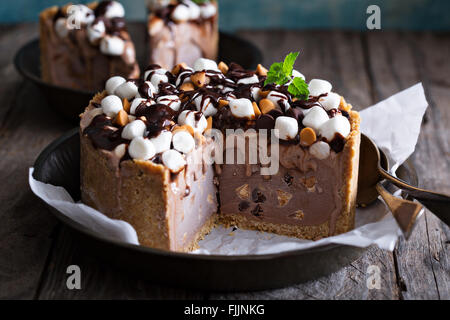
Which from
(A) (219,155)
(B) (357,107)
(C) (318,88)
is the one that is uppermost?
(C) (318,88)

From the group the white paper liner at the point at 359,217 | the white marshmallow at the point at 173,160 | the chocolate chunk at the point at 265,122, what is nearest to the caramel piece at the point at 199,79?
the chocolate chunk at the point at 265,122

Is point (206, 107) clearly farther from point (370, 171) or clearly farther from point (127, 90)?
point (370, 171)

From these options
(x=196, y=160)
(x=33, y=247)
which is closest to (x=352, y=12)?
(x=196, y=160)

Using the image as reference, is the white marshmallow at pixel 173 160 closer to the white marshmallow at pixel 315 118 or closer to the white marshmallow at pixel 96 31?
the white marshmallow at pixel 315 118

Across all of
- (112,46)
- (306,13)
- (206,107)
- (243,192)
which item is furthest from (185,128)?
(306,13)

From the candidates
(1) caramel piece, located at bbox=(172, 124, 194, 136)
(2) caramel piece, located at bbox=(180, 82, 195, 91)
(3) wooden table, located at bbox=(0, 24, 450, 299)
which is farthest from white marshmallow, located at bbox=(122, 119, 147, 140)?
(3) wooden table, located at bbox=(0, 24, 450, 299)
